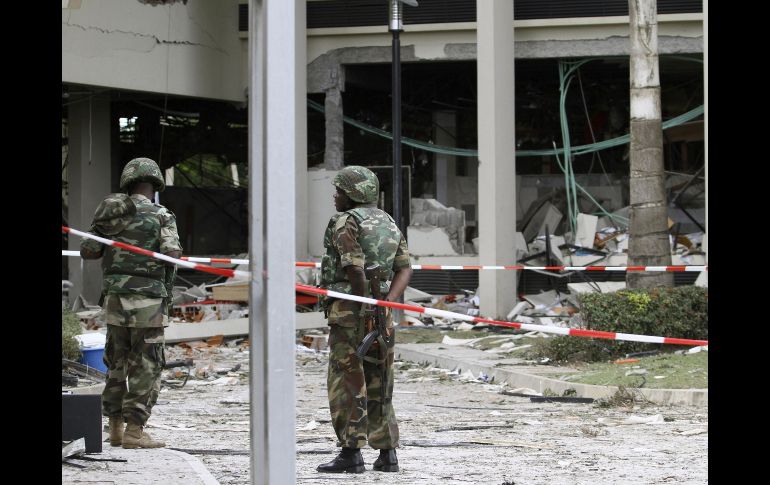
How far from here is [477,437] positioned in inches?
307

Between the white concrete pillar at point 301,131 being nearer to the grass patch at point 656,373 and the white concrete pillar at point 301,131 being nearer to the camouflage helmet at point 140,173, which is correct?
the grass patch at point 656,373

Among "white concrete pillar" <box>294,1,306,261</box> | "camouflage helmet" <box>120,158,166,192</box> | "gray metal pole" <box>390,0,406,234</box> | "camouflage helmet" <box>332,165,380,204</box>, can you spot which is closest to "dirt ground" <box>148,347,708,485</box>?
"camouflage helmet" <box>332,165,380,204</box>

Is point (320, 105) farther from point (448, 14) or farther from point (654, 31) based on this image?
point (654, 31)

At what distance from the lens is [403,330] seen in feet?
51.5

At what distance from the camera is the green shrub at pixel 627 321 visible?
11391mm

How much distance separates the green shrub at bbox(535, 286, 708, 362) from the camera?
37.4ft

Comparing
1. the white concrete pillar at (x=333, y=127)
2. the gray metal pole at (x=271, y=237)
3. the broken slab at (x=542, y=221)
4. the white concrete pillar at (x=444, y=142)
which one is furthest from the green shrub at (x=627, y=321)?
the white concrete pillar at (x=444, y=142)

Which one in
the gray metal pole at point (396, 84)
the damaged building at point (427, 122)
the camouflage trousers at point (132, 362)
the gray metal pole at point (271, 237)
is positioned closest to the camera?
the gray metal pole at point (271, 237)

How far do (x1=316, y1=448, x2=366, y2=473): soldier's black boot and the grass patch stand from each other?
3656mm

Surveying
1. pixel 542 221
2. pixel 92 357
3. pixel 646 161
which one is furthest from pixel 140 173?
pixel 542 221

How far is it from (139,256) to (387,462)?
2.09 meters

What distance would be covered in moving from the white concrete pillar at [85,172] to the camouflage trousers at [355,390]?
13.0 m

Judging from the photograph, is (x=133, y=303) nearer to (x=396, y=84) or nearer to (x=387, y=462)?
(x=387, y=462)

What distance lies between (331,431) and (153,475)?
2.23m
